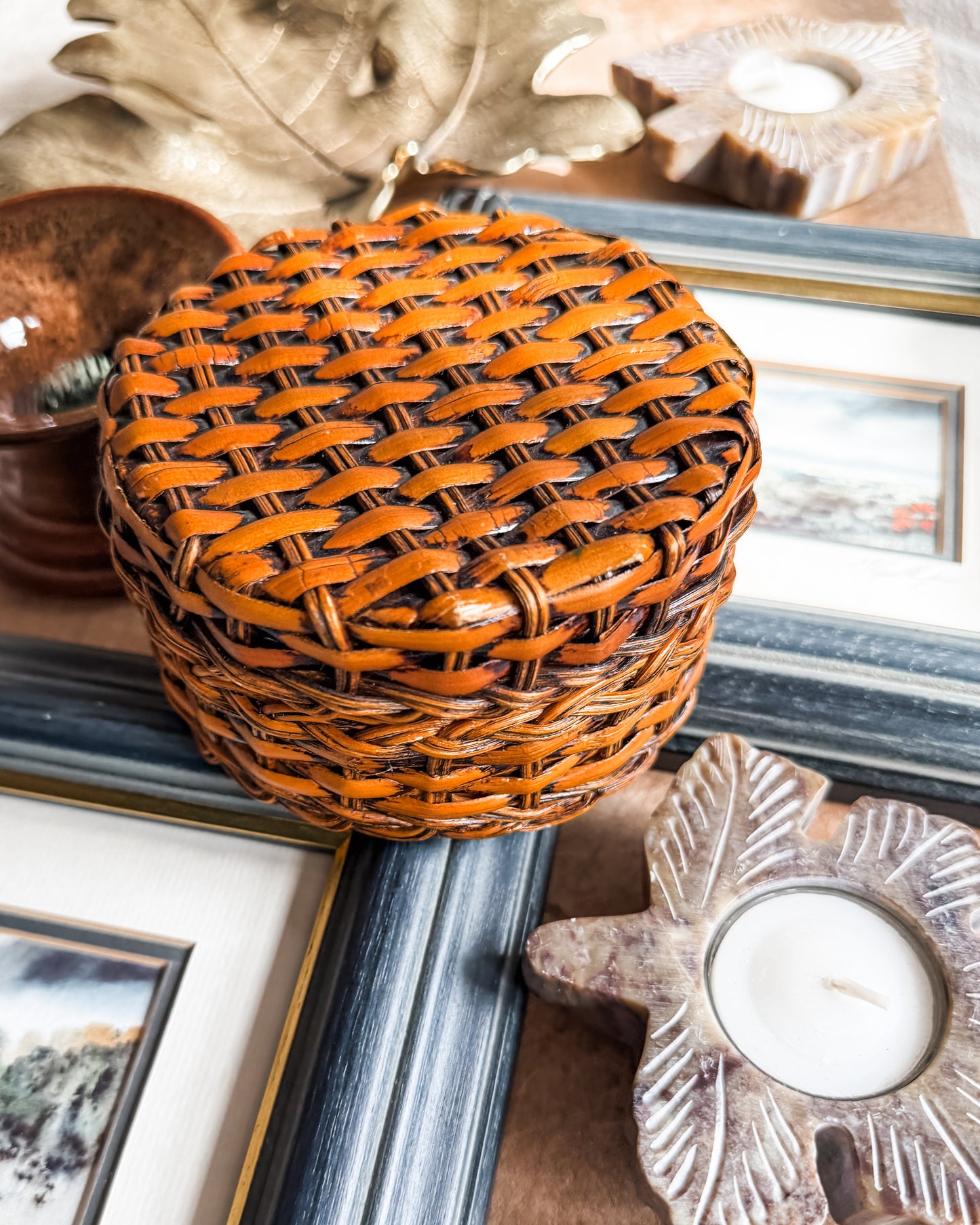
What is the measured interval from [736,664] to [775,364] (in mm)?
276

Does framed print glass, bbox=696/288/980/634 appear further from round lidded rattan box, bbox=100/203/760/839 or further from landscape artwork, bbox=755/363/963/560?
round lidded rattan box, bbox=100/203/760/839

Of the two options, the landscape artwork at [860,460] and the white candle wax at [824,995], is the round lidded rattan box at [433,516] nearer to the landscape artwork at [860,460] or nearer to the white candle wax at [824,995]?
the white candle wax at [824,995]

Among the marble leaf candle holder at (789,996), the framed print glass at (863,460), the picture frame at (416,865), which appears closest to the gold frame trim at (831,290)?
the framed print glass at (863,460)

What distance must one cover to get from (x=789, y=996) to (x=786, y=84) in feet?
2.62

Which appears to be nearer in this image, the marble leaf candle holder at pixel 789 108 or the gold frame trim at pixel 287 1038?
the gold frame trim at pixel 287 1038

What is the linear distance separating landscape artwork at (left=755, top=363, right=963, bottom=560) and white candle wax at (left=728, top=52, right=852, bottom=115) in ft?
0.94

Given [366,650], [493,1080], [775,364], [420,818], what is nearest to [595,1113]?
[493,1080]

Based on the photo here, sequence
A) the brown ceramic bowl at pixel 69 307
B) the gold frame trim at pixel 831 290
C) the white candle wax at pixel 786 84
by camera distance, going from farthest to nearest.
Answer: the white candle wax at pixel 786 84 < the gold frame trim at pixel 831 290 < the brown ceramic bowl at pixel 69 307

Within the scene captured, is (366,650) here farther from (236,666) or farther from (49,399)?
(49,399)

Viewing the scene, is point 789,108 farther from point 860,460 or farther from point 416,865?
point 416,865

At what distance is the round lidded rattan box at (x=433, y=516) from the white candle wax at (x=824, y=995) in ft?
0.33

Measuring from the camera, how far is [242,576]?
1.22 feet

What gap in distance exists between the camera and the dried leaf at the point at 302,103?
0.82 meters

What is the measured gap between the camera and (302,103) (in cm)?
87
